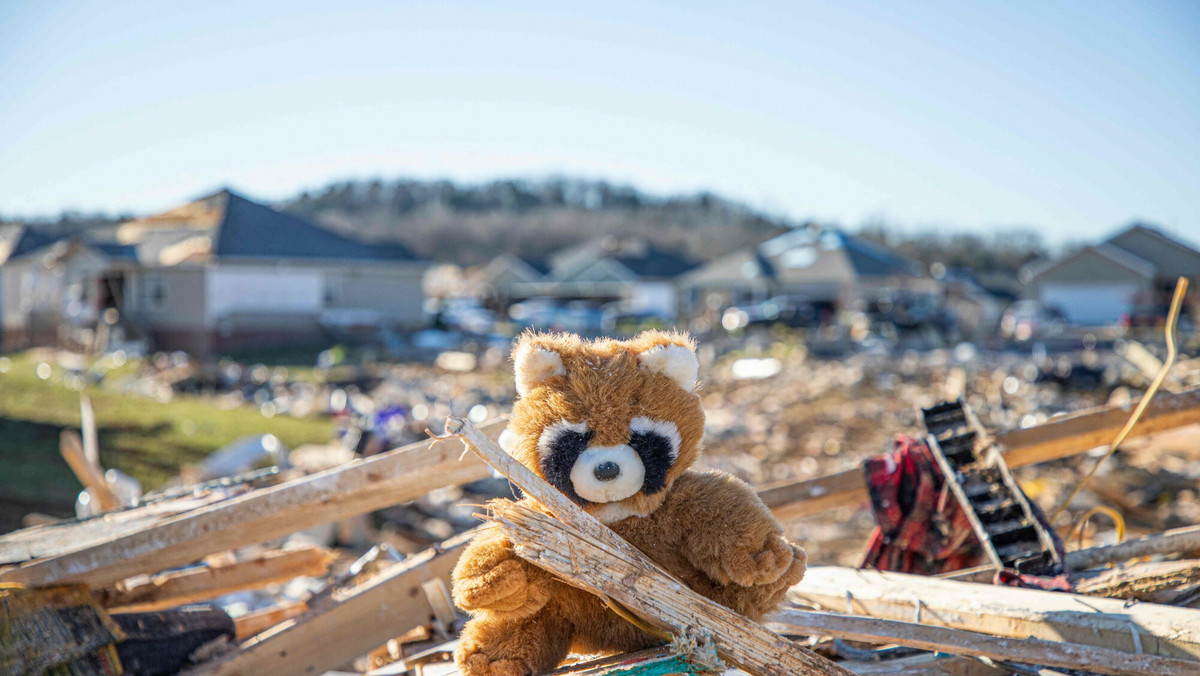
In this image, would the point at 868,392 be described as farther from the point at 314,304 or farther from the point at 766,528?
the point at 314,304

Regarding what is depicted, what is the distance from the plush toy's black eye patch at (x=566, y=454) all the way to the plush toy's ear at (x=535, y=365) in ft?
0.55

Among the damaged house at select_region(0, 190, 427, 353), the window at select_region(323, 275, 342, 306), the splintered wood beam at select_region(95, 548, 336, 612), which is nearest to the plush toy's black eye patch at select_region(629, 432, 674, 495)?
the splintered wood beam at select_region(95, 548, 336, 612)

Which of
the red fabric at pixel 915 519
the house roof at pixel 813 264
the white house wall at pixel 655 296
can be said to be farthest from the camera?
the white house wall at pixel 655 296

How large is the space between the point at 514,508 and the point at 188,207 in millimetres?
28334

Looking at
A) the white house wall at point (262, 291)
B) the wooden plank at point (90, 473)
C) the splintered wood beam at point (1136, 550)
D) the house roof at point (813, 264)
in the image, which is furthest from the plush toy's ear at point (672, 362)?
the house roof at point (813, 264)

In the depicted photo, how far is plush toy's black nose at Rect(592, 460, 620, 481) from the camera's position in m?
1.84

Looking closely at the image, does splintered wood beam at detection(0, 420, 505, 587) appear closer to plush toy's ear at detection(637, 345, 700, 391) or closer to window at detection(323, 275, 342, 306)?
plush toy's ear at detection(637, 345, 700, 391)

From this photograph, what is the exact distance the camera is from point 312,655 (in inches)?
102

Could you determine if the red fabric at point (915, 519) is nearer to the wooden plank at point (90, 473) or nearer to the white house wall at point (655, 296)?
the wooden plank at point (90, 473)

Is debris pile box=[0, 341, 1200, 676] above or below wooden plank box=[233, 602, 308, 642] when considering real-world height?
above

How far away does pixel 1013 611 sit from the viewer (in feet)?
7.61

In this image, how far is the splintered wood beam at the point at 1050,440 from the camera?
131 inches

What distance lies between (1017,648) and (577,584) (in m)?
1.31

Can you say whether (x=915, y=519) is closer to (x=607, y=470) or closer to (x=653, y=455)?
(x=653, y=455)
